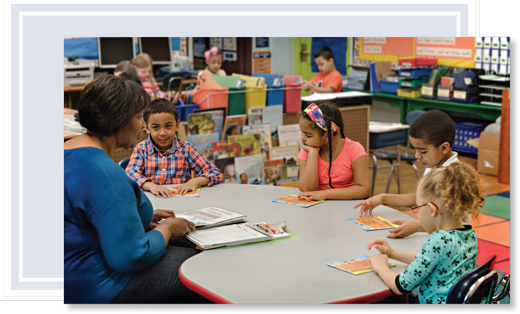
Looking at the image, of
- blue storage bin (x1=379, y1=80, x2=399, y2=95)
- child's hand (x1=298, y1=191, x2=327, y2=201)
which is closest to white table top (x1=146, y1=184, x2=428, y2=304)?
child's hand (x1=298, y1=191, x2=327, y2=201)

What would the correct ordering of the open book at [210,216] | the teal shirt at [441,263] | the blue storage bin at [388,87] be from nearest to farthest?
the teal shirt at [441,263] → the open book at [210,216] → the blue storage bin at [388,87]

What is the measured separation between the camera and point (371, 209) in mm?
2311

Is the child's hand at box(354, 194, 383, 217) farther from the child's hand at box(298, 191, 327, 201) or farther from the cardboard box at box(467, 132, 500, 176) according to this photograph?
the cardboard box at box(467, 132, 500, 176)

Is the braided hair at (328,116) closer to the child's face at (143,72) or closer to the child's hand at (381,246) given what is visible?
the child's hand at (381,246)

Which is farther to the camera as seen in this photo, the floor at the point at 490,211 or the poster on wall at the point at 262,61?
the poster on wall at the point at 262,61

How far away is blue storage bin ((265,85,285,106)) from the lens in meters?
3.87

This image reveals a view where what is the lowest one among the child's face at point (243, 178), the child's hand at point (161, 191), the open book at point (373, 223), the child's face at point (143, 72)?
the open book at point (373, 223)

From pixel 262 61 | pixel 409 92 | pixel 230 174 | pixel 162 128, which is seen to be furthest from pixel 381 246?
pixel 409 92

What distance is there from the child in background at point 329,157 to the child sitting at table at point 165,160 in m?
0.50

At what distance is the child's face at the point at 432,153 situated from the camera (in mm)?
2287

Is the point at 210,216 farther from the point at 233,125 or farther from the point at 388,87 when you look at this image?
the point at 388,87

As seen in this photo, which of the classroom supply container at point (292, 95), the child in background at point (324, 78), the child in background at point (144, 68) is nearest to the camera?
the classroom supply container at point (292, 95)

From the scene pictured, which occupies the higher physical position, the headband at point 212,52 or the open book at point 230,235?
the headband at point 212,52

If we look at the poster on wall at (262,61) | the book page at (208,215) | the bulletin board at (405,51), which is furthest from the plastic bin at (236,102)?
the bulletin board at (405,51)
